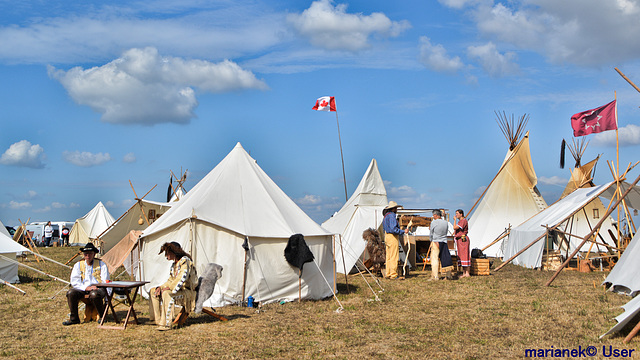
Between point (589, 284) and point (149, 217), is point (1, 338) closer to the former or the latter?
point (589, 284)

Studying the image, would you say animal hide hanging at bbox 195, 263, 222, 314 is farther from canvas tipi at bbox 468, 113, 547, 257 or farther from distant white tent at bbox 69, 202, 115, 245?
distant white tent at bbox 69, 202, 115, 245

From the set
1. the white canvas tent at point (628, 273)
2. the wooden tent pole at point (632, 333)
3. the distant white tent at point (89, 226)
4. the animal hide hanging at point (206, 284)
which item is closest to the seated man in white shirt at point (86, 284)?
the animal hide hanging at point (206, 284)

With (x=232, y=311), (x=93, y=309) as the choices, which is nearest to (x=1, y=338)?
(x=93, y=309)

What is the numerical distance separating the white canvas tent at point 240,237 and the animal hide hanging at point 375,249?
2805 mm

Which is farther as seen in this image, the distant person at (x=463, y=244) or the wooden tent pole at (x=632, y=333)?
the distant person at (x=463, y=244)

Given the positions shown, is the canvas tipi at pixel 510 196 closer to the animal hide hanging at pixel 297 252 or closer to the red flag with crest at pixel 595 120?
the red flag with crest at pixel 595 120

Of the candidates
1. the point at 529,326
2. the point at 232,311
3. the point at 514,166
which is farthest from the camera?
the point at 514,166

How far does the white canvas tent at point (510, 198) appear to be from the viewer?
65.0ft

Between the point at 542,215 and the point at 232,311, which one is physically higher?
the point at 542,215

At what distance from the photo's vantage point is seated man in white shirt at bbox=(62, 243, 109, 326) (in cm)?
767

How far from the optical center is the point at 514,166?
1998cm

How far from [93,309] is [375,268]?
699cm

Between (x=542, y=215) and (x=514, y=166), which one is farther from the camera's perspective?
(x=514, y=166)

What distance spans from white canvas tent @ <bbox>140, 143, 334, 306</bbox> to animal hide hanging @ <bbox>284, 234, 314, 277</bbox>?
4.6 inches
